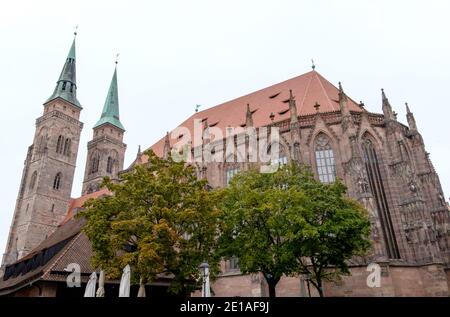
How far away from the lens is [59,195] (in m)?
47.0

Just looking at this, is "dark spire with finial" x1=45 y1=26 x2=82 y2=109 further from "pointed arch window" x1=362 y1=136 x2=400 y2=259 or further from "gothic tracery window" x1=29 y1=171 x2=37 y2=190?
"pointed arch window" x1=362 y1=136 x2=400 y2=259

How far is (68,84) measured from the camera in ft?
179

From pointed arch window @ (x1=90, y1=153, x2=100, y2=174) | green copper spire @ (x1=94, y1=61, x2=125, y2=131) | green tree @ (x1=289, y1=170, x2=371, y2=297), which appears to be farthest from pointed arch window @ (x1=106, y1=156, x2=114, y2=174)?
green tree @ (x1=289, y1=170, x2=371, y2=297)

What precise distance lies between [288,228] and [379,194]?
11.4 m

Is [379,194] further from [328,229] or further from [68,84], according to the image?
[68,84]

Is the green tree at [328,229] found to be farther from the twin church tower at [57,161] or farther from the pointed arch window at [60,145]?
the pointed arch window at [60,145]

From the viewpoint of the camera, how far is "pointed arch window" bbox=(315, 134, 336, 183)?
24.9 m

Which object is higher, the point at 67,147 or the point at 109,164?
the point at 67,147

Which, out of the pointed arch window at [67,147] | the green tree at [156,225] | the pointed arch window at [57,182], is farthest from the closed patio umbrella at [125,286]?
the pointed arch window at [67,147]

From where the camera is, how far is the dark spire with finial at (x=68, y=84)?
173ft

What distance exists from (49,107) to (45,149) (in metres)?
7.20

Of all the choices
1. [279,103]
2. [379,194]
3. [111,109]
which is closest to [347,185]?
[379,194]

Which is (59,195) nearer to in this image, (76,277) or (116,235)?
(76,277)
